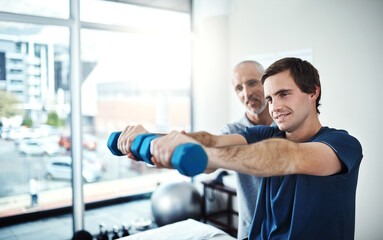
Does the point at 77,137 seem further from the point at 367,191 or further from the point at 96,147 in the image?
the point at 367,191

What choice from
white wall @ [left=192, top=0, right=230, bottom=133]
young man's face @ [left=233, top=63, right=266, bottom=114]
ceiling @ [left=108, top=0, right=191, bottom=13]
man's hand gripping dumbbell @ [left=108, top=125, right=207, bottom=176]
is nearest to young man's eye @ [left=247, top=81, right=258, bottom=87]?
young man's face @ [left=233, top=63, right=266, bottom=114]

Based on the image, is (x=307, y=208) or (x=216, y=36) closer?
Answer: (x=307, y=208)

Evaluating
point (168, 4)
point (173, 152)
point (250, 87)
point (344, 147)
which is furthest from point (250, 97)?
point (168, 4)

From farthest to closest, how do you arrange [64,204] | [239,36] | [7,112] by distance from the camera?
[239,36] → [64,204] → [7,112]

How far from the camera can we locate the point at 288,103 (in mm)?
1243

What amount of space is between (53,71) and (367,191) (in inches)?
125

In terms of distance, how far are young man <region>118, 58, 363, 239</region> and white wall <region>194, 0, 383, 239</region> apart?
5.67 feet

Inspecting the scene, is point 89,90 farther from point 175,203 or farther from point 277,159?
point 277,159

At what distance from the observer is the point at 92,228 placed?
12.0ft

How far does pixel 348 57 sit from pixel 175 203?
216 centimetres

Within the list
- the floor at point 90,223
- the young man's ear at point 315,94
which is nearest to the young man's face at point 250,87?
the young man's ear at point 315,94

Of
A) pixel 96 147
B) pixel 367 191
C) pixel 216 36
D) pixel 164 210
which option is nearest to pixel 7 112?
pixel 96 147

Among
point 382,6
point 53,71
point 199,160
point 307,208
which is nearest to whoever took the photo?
point 199,160

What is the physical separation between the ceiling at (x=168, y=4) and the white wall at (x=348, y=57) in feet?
3.37
